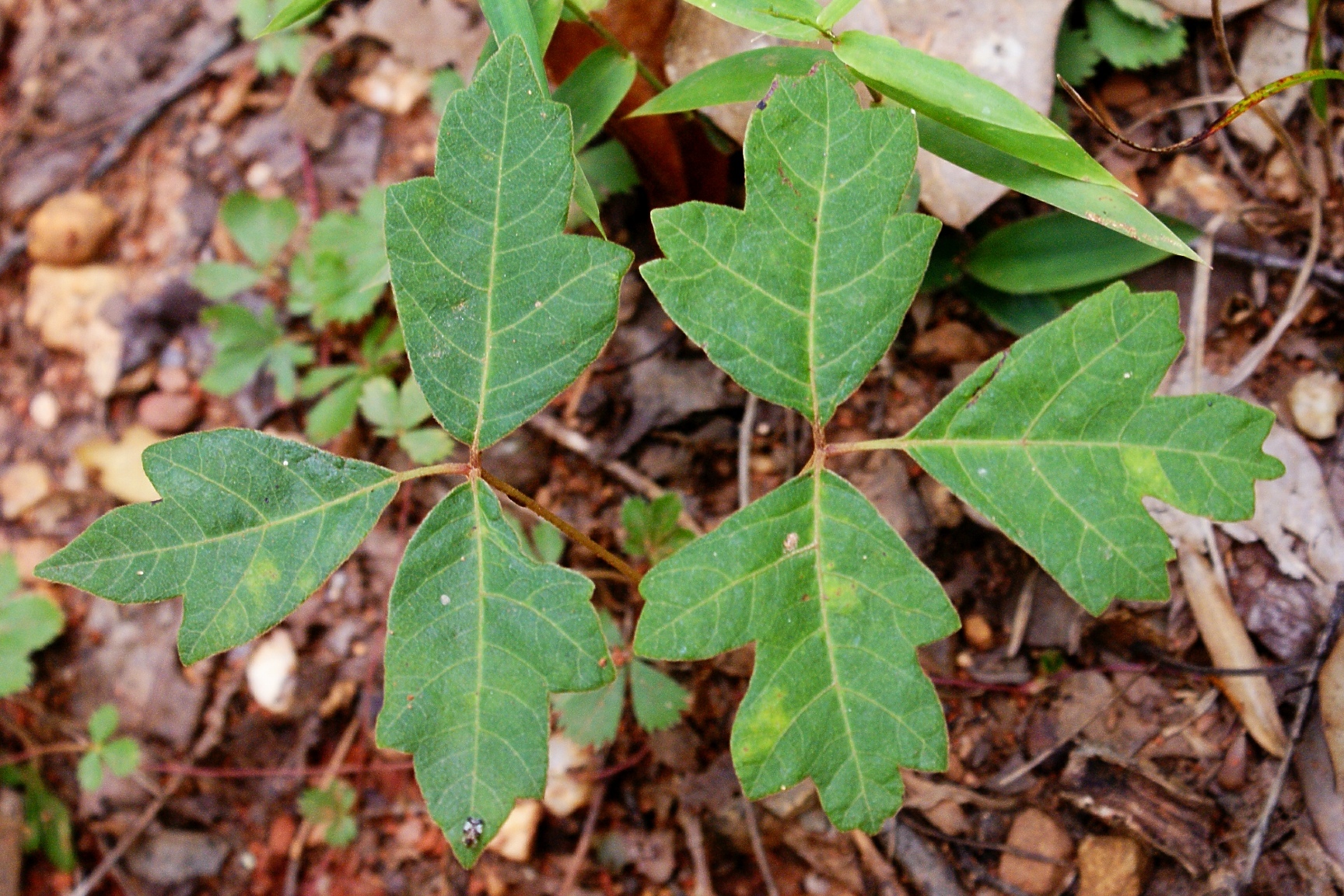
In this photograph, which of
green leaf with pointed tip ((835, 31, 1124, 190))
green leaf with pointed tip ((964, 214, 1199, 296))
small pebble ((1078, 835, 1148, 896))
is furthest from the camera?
green leaf with pointed tip ((964, 214, 1199, 296))

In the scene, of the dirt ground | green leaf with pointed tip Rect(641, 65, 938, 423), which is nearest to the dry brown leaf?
the dirt ground

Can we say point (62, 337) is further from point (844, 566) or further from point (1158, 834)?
point (1158, 834)

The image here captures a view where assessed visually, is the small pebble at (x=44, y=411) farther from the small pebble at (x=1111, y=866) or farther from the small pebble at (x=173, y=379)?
the small pebble at (x=1111, y=866)

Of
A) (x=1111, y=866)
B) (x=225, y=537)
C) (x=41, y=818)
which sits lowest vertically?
(x=41, y=818)

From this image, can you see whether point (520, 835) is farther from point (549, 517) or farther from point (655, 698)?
point (549, 517)

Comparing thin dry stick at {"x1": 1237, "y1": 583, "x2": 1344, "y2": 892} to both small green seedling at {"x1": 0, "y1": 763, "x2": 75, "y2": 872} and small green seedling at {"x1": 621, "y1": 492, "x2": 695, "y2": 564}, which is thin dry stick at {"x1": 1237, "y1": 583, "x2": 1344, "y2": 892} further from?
small green seedling at {"x1": 0, "y1": 763, "x2": 75, "y2": 872}

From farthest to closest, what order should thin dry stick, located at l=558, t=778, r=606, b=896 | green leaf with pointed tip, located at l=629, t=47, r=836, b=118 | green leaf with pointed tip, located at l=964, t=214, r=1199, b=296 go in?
thin dry stick, located at l=558, t=778, r=606, b=896, green leaf with pointed tip, located at l=964, t=214, r=1199, b=296, green leaf with pointed tip, located at l=629, t=47, r=836, b=118

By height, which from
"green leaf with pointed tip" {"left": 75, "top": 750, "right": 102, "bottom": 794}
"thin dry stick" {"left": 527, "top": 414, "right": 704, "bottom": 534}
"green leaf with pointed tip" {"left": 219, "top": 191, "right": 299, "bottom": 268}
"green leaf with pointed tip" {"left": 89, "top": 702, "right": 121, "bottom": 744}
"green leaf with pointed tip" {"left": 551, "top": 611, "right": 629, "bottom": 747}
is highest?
"green leaf with pointed tip" {"left": 219, "top": 191, "right": 299, "bottom": 268}

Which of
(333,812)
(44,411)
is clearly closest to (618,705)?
(333,812)
